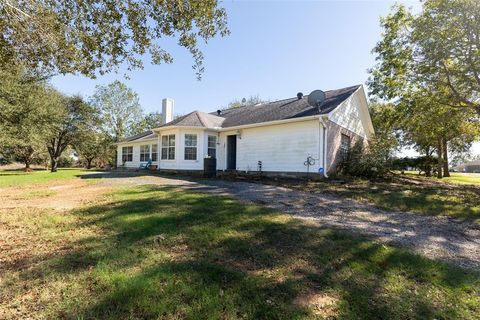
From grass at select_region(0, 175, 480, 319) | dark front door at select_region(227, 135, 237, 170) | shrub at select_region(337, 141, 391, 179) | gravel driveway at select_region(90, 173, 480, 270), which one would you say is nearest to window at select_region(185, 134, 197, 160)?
dark front door at select_region(227, 135, 237, 170)

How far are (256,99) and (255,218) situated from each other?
40129 mm

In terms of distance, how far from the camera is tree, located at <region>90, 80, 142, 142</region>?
35.3 meters

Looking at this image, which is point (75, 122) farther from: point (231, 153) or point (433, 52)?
point (433, 52)

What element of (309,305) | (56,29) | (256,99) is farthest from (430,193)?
(256,99)

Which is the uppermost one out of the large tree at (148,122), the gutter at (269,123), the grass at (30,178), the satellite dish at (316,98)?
the large tree at (148,122)

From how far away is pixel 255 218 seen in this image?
5293mm

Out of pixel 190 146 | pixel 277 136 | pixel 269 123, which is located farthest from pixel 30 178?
pixel 277 136

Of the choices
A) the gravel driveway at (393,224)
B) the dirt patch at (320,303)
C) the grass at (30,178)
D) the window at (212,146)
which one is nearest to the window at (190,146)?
the window at (212,146)

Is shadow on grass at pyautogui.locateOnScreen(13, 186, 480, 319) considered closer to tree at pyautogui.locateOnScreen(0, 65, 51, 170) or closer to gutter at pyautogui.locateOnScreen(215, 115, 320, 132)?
gutter at pyautogui.locateOnScreen(215, 115, 320, 132)

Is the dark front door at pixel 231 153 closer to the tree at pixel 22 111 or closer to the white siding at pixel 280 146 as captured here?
the white siding at pixel 280 146

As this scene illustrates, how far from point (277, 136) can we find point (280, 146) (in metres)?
0.56

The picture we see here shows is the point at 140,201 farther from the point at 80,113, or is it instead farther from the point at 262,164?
the point at 80,113

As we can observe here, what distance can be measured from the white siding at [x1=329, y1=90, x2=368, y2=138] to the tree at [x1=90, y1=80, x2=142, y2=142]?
2979 cm

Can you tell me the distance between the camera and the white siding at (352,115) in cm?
1415
